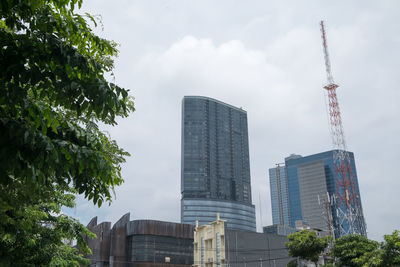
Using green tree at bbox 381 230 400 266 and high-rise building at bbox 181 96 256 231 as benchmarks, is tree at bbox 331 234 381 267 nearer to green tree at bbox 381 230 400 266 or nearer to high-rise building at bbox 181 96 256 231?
green tree at bbox 381 230 400 266

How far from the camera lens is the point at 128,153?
916 cm

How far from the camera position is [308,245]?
36406 mm

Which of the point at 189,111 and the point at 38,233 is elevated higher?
the point at 189,111

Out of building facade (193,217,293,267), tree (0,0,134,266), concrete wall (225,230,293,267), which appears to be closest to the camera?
tree (0,0,134,266)

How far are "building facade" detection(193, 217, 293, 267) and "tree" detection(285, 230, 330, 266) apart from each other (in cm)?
1789

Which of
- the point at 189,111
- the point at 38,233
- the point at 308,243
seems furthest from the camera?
the point at 189,111

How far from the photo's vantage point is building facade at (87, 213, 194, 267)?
2948 inches

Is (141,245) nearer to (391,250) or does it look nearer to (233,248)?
(233,248)

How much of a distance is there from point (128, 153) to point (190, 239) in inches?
2967

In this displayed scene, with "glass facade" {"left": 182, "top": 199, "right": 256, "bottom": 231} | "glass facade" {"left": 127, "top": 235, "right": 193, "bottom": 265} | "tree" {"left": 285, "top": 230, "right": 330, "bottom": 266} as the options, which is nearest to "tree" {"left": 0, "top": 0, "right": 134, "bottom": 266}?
"tree" {"left": 285, "top": 230, "right": 330, "bottom": 266}

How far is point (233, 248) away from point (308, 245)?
76.2 ft

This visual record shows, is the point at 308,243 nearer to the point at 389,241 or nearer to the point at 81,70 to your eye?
the point at 389,241

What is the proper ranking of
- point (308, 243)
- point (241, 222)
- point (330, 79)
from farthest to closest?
point (241, 222), point (330, 79), point (308, 243)

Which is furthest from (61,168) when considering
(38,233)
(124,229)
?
(124,229)
